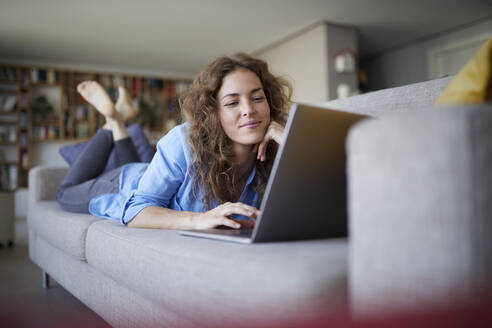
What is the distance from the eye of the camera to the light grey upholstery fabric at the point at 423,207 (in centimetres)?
46

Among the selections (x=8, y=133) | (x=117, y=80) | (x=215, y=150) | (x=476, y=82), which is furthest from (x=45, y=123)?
(x=476, y=82)

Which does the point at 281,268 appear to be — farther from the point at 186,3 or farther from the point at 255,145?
the point at 186,3

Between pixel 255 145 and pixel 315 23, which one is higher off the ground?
pixel 315 23

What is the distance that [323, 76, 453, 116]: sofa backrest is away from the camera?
3.92ft

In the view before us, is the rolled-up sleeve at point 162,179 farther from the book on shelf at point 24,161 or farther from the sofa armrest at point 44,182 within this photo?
the book on shelf at point 24,161

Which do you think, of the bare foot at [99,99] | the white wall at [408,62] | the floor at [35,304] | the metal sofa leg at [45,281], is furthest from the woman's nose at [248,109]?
the white wall at [408,62]

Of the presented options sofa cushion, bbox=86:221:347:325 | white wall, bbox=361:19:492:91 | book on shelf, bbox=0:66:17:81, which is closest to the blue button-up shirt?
sofa cushion, bbox=86:221:347:325

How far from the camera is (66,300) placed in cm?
201

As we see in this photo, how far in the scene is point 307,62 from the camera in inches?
243

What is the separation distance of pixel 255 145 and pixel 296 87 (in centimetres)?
513

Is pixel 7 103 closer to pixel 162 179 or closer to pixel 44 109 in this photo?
pixel 44 109

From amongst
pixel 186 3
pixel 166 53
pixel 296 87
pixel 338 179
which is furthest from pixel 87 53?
pixel 338 179

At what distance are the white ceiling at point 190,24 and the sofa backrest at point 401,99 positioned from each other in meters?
3.89

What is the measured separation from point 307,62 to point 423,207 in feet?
19.5
